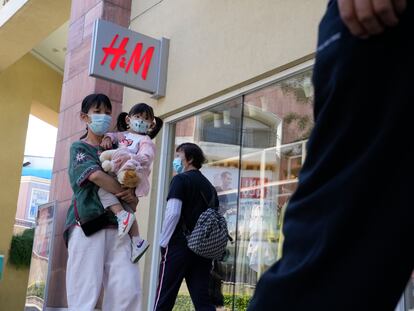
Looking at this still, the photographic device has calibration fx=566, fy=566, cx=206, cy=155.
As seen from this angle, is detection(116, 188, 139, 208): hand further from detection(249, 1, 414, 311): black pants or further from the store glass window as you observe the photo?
detection(249, 1, 414, 311): black pants

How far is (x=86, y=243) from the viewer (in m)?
3.44

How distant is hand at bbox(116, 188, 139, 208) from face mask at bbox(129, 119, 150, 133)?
521 mm

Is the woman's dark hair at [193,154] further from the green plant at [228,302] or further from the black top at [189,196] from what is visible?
the green plant at [228,302]

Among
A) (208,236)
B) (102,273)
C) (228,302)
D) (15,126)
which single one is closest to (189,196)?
(208,236)

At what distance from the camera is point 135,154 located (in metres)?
3.75

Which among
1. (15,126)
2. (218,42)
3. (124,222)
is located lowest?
(124,222)

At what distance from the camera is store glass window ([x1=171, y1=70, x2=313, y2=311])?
5.62m

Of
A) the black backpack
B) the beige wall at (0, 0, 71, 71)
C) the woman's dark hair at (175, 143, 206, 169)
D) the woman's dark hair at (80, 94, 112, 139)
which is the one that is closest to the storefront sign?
the woman's dark hair at (175, 143, 206, 169)

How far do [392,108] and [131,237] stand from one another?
280 cm

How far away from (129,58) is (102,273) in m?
3.78

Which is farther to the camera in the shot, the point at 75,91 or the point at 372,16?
the point at 75,91

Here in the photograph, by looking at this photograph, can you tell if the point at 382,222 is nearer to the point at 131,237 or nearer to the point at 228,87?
the point at 131,237

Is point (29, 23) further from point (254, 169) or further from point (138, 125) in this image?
point (138, 125)

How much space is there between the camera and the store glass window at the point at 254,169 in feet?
18.4
